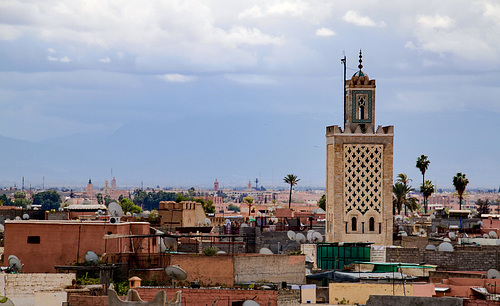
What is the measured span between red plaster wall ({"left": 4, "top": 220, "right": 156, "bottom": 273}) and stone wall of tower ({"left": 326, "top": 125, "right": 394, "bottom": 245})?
11.2 metres

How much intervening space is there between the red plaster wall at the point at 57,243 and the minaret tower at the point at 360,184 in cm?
1127

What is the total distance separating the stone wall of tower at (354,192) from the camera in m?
38.8

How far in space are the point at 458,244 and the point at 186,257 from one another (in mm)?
A: 14042

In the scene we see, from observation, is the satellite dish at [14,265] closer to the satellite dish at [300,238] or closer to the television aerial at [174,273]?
the television aerial at [174,273]

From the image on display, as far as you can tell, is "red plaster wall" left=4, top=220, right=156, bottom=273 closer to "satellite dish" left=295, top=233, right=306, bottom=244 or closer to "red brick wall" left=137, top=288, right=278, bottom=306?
"red brick wall" left=137, top=288, right=278, bottom=306

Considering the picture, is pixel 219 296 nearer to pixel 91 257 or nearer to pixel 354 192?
pixel 91 257

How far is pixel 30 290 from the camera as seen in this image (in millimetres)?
24719

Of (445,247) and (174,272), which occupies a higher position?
(445,247)

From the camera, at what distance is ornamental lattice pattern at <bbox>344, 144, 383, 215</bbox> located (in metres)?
38.8

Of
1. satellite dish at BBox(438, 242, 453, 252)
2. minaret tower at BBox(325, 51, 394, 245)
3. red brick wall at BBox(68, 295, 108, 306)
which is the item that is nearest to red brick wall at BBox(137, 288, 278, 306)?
red brick wall at BBox(68, 295, 108, 306)

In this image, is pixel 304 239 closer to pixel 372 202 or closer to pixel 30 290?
pixel 372 202

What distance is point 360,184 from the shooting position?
3894cm

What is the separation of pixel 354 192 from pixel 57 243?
1338cm

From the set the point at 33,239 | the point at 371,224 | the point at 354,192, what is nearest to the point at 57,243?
the point at 33,239
